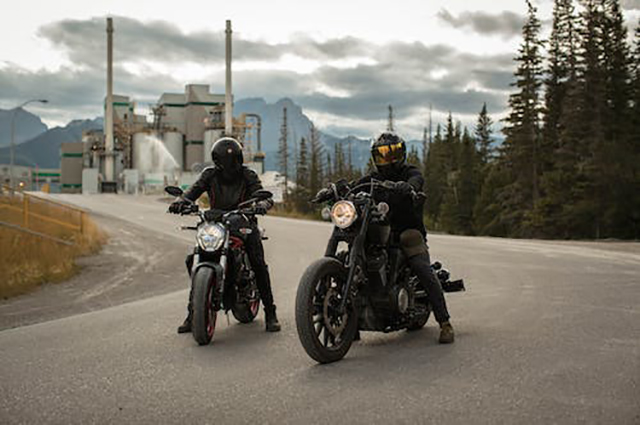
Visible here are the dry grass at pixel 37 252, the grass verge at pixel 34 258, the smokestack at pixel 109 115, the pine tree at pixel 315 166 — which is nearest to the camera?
the grass verge at pixel 34 258

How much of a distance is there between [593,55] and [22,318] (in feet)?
146

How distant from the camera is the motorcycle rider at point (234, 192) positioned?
700 centimetres

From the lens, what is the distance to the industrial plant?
8850cm

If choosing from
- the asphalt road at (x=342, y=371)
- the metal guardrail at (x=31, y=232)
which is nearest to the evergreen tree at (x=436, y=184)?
the metal guardrail at (x=31, y=232)

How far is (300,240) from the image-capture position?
22.8 m

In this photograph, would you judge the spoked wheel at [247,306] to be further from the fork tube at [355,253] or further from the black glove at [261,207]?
the fork tube at [355,253]

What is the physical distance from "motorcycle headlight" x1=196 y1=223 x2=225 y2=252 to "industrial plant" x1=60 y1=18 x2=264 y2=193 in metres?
78.6

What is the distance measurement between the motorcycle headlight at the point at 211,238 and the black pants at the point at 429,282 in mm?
1796

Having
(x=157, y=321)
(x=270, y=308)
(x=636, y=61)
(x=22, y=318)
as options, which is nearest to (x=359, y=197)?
(x=270, y=308)

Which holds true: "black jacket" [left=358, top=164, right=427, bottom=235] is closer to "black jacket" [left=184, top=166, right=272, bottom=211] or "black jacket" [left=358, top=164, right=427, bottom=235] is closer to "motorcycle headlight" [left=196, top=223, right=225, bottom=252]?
"motorcycle headlight" [left=196, top=223, right=225, bottom=252]

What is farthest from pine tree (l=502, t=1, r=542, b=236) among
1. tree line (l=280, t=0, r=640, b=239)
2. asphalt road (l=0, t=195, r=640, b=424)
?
asphalt road (l=0, t=195, r=640, b=424)

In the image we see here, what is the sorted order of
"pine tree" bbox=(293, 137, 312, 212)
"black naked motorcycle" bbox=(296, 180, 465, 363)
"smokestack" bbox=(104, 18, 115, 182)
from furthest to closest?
"smokestack" bbox=(104, 18, 115, 182) < "pine tree" bbox=(293, 137, 312, 212) < "black naked motorcycle" bbox=(296, 180, 465, 363)

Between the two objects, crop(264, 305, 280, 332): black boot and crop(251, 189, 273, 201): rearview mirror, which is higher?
crop(251, 189, 273, 201): rearview mirror

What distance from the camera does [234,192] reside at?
7238 millimetres
